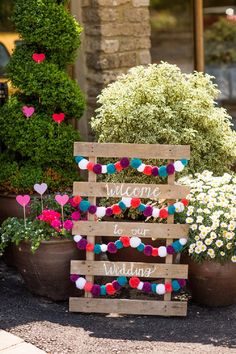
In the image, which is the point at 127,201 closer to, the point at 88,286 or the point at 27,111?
the point at 88,286

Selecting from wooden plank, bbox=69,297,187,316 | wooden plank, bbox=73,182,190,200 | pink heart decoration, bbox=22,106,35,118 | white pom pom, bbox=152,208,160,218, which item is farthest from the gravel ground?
pink heart decoration, bbox=22,106,35,118

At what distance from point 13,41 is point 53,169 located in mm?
1462

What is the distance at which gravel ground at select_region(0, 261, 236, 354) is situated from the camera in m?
4.61

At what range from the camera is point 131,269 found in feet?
16.6

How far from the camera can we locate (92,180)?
5.05 meters

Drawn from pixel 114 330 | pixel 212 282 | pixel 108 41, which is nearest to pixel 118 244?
pixel 114 330

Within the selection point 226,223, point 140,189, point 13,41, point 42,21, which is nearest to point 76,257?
point 140,189

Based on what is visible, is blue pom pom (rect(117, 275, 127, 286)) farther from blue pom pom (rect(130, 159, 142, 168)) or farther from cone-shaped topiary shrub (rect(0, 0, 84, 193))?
cone-shaped topiary shrub (rect(0, 0, 84, 193))

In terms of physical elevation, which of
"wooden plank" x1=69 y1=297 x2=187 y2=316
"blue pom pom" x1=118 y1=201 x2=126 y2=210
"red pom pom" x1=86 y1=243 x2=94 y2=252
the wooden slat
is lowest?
"wooden plank" x1=69 y1=297 x2=187 y2=316

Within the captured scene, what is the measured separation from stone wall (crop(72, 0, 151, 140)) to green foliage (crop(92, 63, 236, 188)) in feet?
2.19

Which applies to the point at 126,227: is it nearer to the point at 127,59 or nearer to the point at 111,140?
the point at 111,140

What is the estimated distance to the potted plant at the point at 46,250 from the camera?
5.21 meters

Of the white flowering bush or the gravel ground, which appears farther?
the white flowering bush

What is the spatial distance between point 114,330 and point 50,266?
70 centimetres
